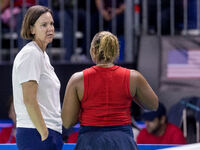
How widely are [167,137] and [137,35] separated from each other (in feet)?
5.69

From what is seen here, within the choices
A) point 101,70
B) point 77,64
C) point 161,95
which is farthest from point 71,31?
point 101,70

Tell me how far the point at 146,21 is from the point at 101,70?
371 cm

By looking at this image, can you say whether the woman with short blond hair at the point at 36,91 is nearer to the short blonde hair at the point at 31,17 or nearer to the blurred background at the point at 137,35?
the short blonde hair at the point at 31,17

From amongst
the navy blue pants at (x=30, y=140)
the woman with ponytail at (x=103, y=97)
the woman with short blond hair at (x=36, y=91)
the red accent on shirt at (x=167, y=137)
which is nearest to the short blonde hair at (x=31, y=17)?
the woman with short blond hair at (x=36, y=91)

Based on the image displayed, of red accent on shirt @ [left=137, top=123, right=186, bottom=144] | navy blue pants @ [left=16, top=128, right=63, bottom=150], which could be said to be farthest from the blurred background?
navy blue pants @ [left=16, top=128, right=63, bottom=150]

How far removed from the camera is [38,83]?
2479 millimetres

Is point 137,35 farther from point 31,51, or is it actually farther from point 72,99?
point 31,51

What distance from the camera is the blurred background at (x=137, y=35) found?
6.05 meters

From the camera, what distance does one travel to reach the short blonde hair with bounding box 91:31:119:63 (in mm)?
2568

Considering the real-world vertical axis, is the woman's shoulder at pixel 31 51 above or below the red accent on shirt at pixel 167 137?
above

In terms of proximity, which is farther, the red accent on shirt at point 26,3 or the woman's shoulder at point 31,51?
the red accent on shirt at point 26,3

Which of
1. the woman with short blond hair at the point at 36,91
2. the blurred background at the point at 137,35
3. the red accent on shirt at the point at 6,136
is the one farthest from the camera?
the blurred background at the point at 137,35

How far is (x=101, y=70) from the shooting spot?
260cm

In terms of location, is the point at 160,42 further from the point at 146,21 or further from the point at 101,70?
the point at 101,70
